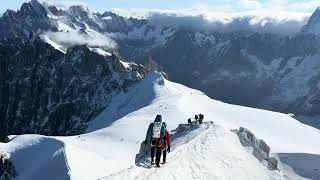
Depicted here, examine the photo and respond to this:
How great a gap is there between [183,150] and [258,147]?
49.0 feet

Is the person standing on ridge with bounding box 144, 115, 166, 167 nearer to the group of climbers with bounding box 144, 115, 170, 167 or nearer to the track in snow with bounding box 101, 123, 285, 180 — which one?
the group of climbers with bounding box 144, 115, 170, 167

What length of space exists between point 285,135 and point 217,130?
48.0 m

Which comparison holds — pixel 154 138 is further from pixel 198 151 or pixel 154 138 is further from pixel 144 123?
pixel 144 123

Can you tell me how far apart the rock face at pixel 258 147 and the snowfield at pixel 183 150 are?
2.79 ft

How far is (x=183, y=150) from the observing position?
4269 centimetres

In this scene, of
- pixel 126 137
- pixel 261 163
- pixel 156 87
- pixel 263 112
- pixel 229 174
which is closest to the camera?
pixel 229 174

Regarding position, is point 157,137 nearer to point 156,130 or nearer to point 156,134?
point 156,134

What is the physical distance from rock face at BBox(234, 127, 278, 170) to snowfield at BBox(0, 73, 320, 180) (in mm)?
849

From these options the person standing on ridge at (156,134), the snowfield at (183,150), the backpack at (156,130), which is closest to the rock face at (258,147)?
the snowfield at (183,150)

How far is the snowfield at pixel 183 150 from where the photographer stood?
41250 mm

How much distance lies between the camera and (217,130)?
5519 centimetres

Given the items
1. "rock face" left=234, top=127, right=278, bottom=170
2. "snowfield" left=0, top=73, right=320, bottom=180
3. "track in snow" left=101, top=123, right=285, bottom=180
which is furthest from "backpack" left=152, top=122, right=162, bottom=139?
"rock face" left=234, top=127, right=278, bottom=170

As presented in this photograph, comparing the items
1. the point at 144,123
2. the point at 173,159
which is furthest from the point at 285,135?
the point at 173,159

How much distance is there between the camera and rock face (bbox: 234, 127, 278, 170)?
53344 millimetres
